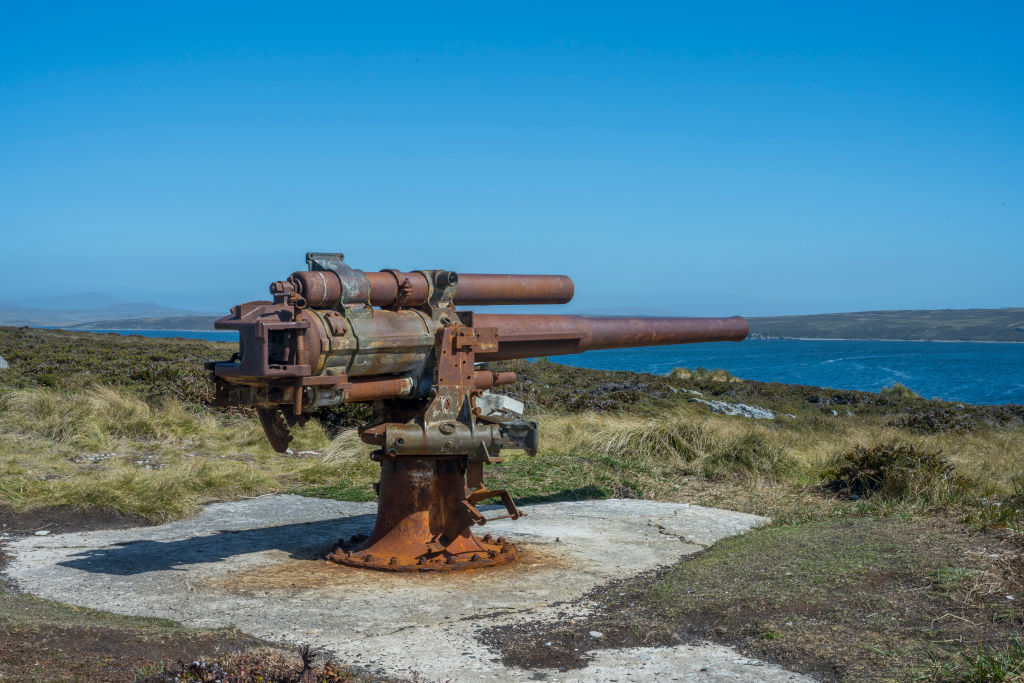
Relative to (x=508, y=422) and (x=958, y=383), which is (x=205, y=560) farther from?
(x=958, y=383)

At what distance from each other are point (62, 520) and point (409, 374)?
3.43 m

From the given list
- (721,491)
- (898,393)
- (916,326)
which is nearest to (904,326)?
(916,326)

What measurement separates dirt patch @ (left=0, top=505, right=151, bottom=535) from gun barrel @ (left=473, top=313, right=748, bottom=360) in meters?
3.31

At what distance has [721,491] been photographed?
9.05 m

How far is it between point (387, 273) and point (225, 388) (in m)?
1.15

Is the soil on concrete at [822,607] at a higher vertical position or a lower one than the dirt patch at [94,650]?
lower

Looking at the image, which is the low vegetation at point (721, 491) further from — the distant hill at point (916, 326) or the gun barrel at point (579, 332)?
the distant hill at point (916, 326)

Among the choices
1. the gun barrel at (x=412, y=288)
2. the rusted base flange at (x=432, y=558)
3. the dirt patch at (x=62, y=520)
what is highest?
the gun barrel at (x=412, y=288)

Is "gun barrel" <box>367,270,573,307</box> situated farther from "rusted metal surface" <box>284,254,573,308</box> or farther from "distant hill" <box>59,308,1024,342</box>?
"distant hill" <box>59,308,1024,342</box>

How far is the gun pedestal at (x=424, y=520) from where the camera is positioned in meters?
6.00

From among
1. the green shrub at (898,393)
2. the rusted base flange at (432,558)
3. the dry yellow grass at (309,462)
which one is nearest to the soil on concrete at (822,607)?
the rusted base flange at (432,558)

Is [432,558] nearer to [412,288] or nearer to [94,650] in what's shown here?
[412,288]

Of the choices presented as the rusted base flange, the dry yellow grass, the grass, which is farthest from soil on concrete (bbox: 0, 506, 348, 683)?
the dry yellow grass

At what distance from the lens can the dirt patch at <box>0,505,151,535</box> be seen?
711 centimetres
